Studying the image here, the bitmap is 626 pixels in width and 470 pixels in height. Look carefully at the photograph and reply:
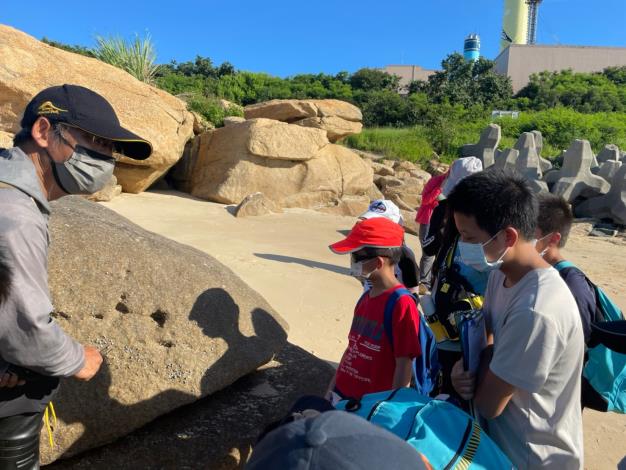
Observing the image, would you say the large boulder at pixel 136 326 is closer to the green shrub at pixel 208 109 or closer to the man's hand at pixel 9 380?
the man's hand at pixel 9 380

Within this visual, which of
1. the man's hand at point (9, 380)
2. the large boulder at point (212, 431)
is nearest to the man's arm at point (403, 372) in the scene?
the large boulder at point (212, 431)

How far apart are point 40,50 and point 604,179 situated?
1491 centimetres

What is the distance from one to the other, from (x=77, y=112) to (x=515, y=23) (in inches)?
2743

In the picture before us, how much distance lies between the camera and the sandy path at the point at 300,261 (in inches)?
165

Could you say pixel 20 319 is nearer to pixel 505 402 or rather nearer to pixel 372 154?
pixel 505 402

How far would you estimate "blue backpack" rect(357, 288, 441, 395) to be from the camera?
2.03 metres

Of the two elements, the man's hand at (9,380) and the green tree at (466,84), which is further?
the green tree at (466,84)

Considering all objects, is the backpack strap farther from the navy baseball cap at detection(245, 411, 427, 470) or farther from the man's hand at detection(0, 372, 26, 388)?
the man's hand at detection(0, 372, 26, 388)

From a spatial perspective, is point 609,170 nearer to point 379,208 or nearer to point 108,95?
point 108,95

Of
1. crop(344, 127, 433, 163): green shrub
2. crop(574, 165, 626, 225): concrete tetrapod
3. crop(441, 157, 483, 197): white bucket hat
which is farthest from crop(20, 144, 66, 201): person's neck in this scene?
crop(344, 127, 433, 163): green shrub

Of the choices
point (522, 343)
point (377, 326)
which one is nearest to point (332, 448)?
point (522, 343)

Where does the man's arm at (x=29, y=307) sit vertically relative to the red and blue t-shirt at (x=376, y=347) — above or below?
above

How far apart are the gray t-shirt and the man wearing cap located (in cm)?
138

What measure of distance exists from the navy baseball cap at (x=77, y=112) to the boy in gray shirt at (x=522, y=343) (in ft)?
4.10
